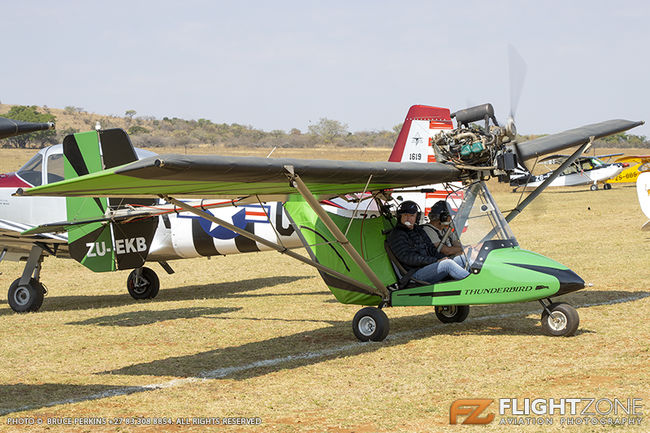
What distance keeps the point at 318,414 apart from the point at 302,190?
2483 mm

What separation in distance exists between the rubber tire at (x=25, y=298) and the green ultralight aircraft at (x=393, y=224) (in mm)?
5679

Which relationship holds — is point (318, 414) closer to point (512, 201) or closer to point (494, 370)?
point (494, 370)

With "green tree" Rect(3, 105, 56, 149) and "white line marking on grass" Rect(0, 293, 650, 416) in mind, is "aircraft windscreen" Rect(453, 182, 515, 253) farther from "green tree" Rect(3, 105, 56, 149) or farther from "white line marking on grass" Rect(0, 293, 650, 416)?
"green tree" Rect(3, 105, 56, 149)

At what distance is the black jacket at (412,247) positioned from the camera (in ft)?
30.4

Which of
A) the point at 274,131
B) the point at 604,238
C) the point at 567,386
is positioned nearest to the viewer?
the point at 567,386

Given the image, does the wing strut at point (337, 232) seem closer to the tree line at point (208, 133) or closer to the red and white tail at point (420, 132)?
the red and white tail at point (420, 132)

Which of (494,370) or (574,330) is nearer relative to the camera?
(494,370)

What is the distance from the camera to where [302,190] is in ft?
25.1

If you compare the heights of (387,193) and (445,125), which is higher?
(445,125)

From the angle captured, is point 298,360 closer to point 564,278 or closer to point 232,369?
point 232,369

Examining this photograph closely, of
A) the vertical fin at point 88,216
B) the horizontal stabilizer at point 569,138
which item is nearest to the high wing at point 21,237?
the vertical fin at point 88,216

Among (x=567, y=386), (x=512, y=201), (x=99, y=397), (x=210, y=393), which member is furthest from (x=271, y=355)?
(x=512, y=201)

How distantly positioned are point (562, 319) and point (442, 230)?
1.88 metres

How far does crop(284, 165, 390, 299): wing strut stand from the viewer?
7.52 metres
